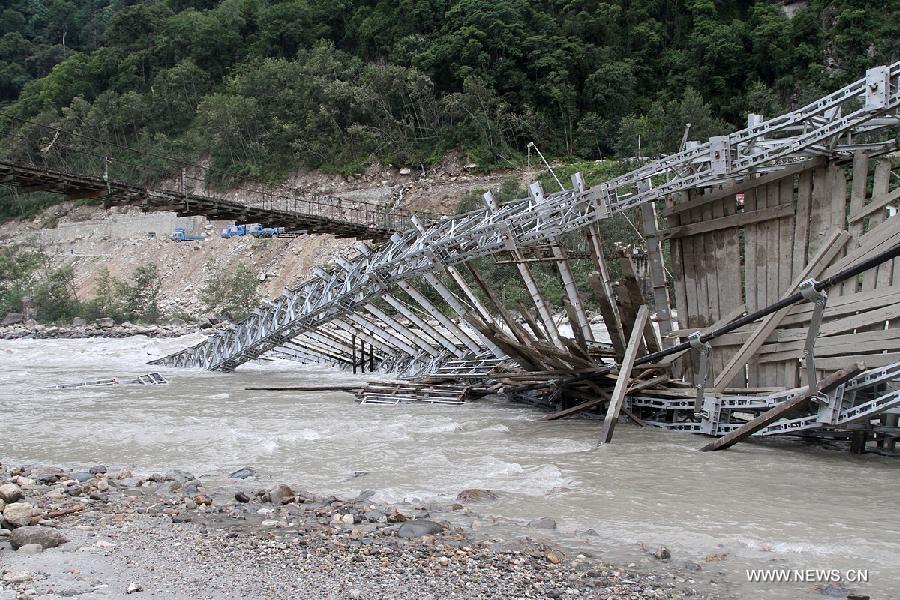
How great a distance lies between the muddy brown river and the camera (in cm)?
740

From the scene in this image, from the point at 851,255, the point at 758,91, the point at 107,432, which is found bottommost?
the point at 107,432

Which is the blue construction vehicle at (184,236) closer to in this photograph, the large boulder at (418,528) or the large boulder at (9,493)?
the large boulder at (9,493)

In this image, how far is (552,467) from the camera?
11.0 meters

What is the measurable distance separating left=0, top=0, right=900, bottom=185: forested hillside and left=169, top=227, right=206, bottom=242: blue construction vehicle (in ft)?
20.5

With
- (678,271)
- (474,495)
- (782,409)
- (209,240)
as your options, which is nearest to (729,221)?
(678,271)

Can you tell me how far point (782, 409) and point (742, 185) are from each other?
13.1 ft

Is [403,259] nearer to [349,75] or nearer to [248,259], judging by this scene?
[248,259]

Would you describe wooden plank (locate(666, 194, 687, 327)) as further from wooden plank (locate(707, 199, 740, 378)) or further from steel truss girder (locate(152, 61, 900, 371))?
steel truss girder (locate(152, 61, 900, 371))

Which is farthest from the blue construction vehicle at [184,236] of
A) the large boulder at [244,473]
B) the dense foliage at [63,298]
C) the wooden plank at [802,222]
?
the wooden plank at [802,222]

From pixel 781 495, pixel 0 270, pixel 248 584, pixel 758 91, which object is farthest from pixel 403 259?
pixel 0 270

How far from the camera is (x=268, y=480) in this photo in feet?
34.5

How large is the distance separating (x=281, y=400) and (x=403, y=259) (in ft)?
14.3

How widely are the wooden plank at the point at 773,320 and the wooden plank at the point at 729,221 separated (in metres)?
1.03

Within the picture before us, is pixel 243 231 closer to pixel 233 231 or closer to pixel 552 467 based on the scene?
pixel 233 231
